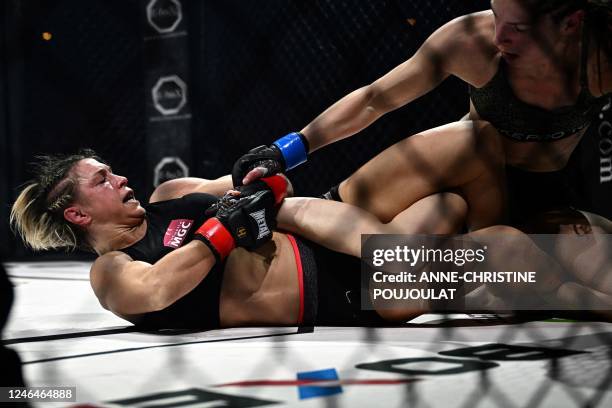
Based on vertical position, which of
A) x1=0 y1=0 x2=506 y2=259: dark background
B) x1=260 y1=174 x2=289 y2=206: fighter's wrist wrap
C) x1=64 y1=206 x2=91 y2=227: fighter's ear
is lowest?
x1=64 y1=206 x2=91 y2=227: fighter's ear

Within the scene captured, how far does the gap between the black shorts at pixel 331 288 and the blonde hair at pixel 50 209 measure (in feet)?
1.76

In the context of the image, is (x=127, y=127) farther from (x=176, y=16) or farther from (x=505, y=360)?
(x=505, y=360)

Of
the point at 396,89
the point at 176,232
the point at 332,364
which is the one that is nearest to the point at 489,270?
the point at 396,89

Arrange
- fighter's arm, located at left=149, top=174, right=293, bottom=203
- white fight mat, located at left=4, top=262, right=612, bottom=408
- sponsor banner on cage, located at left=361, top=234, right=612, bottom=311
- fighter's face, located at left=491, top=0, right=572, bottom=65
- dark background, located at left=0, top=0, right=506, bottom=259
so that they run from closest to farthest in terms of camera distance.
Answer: white fight mat, located at left=4, top=262, right=612, bottom=408 < fighter's face, located at left=491, top=0, right=572, bottom=65 < sponsor banner on cage, located at left=361, top=234, right=612, bottom=311 < fighter's arm, located at left=149, top=174, right=293, bottom=203 < dark background, located at left=0, top=0, right=506, bottom=259

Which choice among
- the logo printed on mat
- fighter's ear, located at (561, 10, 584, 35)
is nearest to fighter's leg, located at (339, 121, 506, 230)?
fighter's ear, located at (561, 10, 584, 35)

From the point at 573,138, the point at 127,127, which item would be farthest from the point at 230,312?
the point at 127,127

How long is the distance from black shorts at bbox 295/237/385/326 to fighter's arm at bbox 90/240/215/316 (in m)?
0.24

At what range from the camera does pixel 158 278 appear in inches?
60.9

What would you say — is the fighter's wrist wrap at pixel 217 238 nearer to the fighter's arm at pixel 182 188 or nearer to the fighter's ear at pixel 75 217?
the fighter's ear at pixel 75 217

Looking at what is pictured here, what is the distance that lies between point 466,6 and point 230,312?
63.6 inches

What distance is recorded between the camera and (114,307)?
65.1 inches

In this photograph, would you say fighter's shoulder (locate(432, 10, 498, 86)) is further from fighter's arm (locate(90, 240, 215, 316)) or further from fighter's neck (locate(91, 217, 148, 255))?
fighter's neck (locate(91, 217, 148, 255))

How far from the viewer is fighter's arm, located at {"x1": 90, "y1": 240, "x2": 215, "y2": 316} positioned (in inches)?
60.9

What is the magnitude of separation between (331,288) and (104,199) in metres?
0.55
